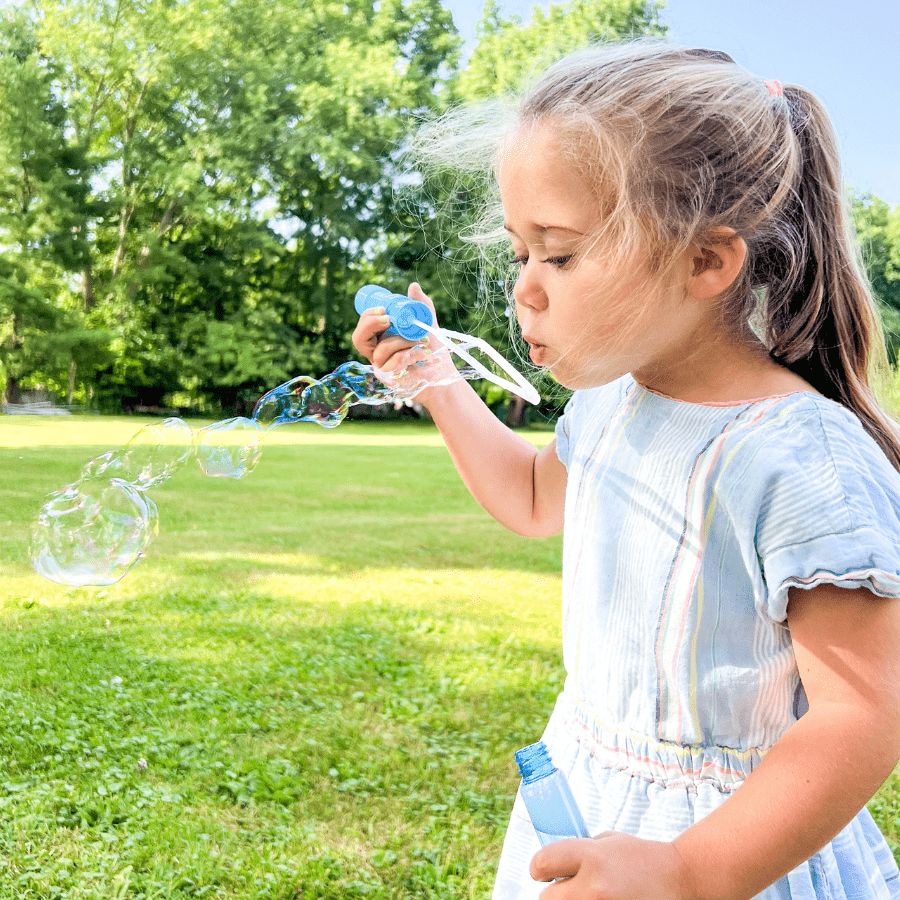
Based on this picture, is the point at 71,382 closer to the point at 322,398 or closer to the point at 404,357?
the point at 322,398

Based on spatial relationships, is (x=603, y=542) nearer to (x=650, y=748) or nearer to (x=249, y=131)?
(x=650, y=748)

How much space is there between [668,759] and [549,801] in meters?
Answer: 0.13

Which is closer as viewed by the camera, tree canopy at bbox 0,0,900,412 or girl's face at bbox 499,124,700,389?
girl's face at bbox 499,124,700,389

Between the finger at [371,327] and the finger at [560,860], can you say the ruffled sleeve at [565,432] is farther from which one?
the finger at [560,860]

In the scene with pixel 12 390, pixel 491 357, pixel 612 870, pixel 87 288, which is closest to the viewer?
pixel 612 870

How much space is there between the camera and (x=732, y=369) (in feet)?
3.12

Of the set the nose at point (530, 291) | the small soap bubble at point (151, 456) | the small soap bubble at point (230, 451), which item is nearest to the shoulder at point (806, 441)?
the nose at point (530, 291)

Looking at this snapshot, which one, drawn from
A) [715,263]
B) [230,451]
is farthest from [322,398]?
[715,263]

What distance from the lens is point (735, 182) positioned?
902mm

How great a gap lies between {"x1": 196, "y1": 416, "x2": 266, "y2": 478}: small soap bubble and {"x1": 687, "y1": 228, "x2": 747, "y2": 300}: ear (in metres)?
1.03

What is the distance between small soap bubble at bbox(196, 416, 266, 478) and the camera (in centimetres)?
178

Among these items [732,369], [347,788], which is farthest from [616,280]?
A: [347,788]

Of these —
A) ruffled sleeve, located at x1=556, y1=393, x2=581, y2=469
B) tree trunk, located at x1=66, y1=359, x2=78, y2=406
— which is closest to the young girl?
ruffled sleeve, located at x1=556, y1=393, x2=581, y2=469

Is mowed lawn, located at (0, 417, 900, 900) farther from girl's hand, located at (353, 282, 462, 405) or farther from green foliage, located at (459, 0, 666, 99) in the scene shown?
green foliage, located at (459, 0, 666, 99)
